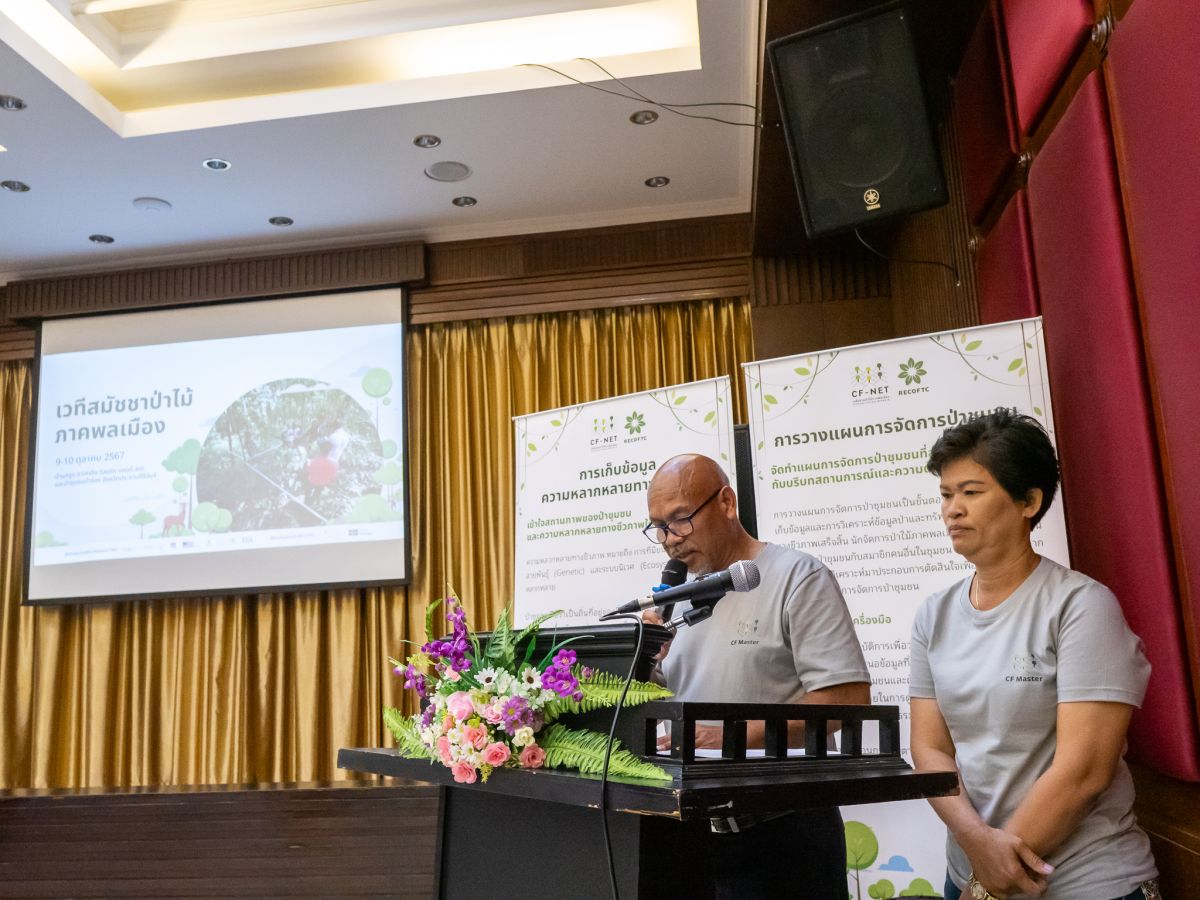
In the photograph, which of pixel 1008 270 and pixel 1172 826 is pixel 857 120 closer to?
pixel 1008 270

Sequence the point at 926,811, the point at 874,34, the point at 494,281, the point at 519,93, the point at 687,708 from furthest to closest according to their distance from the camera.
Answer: the point at 494,281
the point at 519,93
the point at 874,34
the point at 926,811
the point at 687,708

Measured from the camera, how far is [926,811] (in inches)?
103

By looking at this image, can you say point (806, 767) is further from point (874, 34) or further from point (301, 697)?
point (301, 697)

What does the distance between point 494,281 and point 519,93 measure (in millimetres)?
1383

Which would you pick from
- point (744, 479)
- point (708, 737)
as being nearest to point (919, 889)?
point (708, 737)

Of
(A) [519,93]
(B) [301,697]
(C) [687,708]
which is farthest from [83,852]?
(A) [519,93]

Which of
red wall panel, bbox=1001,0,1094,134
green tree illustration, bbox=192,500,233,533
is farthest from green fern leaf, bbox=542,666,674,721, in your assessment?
green tree illustration, bbox=192,500,233,533

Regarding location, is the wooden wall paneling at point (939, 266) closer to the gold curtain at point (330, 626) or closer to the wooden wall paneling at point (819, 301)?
the wooden wall paneling at point (819, 301)

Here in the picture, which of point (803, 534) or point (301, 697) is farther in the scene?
point (301, 697)

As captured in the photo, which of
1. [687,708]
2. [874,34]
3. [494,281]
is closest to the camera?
[687,708]

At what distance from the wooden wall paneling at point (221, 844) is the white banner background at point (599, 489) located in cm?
83

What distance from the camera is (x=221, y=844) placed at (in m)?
3.16

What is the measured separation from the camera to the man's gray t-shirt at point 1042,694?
158 centimetres

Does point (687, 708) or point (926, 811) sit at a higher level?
point (687, 708)
